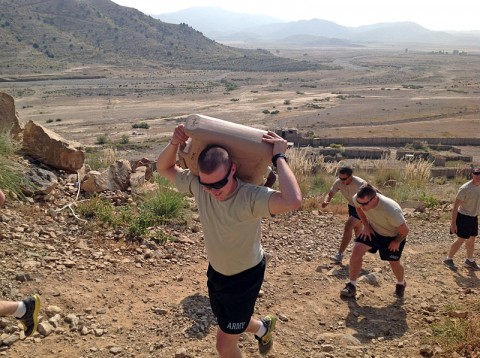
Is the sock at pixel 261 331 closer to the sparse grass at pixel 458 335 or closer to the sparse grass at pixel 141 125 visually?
the sparse grass at pixel 458 335

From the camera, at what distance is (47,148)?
23.0 ft

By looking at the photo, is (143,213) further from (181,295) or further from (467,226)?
(467,226)

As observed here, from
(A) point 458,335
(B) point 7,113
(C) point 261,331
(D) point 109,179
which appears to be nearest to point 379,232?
(A) point 458,335

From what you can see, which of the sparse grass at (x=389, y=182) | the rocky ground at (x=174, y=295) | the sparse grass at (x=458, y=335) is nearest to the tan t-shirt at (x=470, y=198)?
the rocky ground at (x=174, y=295)

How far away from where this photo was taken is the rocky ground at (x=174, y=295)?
12.3 ft

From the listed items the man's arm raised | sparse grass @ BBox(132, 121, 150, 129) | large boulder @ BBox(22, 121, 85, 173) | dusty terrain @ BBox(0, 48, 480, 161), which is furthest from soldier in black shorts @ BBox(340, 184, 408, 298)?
sparse grass @ BBox(132, 121, 150, 129)

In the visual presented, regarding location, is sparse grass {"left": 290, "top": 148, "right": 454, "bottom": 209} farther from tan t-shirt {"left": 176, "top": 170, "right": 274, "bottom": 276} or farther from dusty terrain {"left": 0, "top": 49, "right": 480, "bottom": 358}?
tan t-shirt {"left": 176, "top": 170, "right": 274, "bottom": 276}

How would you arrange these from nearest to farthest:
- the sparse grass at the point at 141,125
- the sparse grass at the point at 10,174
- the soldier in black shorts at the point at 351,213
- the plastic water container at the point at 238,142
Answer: the plastic water container at the point at 238,142 → the sparse grass at the point at 10,174 → the soldier in black shorts at the point at 351,213 → the sparse grass at the point at 141,125

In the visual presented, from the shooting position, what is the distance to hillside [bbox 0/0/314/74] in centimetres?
7850

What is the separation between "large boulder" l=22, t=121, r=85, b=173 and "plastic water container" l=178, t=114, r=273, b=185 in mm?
4660

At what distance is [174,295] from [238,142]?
7.71ft

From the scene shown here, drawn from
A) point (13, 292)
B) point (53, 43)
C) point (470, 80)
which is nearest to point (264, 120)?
point (13, 292)

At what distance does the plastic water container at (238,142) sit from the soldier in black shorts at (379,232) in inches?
79.3

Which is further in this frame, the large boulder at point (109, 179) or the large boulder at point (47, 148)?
the large boulder at point (47, 148)
